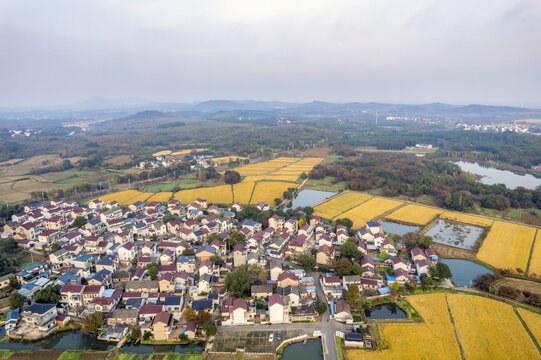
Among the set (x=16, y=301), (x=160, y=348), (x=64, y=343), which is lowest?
(x=64, y=343)

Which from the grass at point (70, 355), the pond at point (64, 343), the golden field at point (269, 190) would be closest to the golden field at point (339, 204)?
the golden field at point (269, 190)

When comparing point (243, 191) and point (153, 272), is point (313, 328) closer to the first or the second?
point (153, 272)

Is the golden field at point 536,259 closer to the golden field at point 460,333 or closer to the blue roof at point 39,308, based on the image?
the golden field at point 460,333

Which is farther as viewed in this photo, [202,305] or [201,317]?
[202,305]

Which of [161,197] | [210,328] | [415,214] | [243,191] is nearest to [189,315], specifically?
[210,328]

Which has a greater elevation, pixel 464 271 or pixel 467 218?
pixel 467 218

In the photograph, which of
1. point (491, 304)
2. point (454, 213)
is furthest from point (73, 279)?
point (454, 213)
